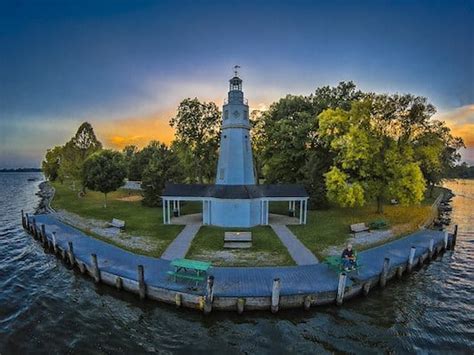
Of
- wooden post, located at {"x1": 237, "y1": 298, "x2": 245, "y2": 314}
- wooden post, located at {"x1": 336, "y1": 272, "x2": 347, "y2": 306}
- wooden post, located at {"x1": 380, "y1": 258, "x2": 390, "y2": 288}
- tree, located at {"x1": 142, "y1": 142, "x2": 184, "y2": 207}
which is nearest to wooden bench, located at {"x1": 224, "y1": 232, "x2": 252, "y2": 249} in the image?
wooden post, located at {"x1": 237, "y1": 298, "x2": 245, "y2": 314}

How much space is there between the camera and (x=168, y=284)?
1287 centimetres

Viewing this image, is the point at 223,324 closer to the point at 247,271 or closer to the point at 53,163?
the point at 247,271

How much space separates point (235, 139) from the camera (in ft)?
82.4

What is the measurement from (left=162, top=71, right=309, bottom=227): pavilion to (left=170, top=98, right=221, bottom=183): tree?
17430 mm

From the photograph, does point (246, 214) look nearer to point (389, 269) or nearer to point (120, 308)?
point (389, 269)

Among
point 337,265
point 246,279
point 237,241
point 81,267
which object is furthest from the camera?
point 237,241

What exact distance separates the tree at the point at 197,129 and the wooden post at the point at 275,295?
32.3 m

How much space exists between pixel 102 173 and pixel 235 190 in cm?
1832

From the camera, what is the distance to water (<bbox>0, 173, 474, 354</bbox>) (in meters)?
10.2

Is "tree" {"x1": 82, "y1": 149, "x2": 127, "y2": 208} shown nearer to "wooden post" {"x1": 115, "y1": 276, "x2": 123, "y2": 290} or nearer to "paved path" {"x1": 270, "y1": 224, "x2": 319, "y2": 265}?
"paved path" {"x1": 270, "y1": 224, "x2": 319, "y2": 265}

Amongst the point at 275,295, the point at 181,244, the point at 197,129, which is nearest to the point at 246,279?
the point at 275,295

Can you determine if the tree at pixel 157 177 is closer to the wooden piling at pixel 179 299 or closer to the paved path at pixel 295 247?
the paved path at pixel 295 247

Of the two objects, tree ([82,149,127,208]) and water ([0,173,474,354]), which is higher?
tree ([82,149,127,208])

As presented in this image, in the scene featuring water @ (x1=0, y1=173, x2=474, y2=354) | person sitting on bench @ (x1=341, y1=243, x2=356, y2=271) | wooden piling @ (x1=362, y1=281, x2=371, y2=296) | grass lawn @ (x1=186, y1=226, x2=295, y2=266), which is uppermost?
person sitting on bench @ (x1=341, y1=243, x2=356, y2=271)
